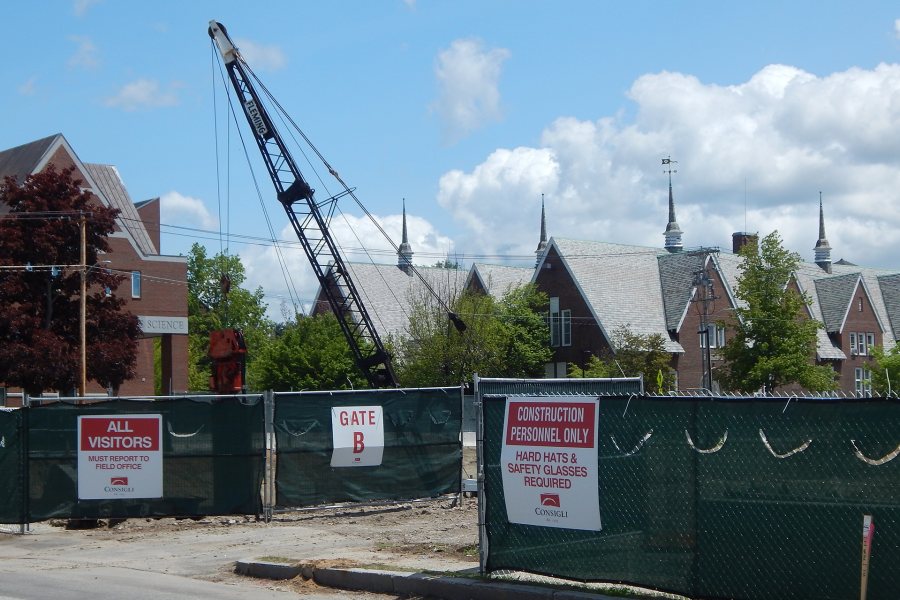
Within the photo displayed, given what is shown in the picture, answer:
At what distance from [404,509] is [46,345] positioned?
85.2 feet

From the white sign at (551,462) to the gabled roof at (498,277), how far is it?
188 feet

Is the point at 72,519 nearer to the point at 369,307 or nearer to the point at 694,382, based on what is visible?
the point at 694,382

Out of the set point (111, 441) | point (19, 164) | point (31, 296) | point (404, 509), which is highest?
point (19, 164)

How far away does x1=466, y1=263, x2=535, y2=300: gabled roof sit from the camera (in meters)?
70.7

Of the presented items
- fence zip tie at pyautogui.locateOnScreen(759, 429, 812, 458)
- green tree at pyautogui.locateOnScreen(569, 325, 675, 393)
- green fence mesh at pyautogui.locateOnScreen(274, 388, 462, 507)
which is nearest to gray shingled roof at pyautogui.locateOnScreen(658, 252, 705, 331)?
green tree at pyautogui.locateOnScreen(569, 325, 675, 393)

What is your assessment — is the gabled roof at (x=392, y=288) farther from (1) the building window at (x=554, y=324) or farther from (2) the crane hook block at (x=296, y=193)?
(2) the crane hook block at (x=296, y=193)

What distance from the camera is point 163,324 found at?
189 feet

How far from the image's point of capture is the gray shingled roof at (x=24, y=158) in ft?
182

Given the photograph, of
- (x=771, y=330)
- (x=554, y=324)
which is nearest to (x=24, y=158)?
(x=554, y=324)

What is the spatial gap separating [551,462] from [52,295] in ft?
115

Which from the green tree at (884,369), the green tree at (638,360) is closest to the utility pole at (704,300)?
the green tree at (638,360)

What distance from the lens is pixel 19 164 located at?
5722 centimetres

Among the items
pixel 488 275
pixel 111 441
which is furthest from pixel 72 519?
pixel 488 275

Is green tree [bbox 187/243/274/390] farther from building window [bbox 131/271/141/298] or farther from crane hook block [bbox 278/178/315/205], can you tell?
crane hook block [bbox 278/178/315/205]
